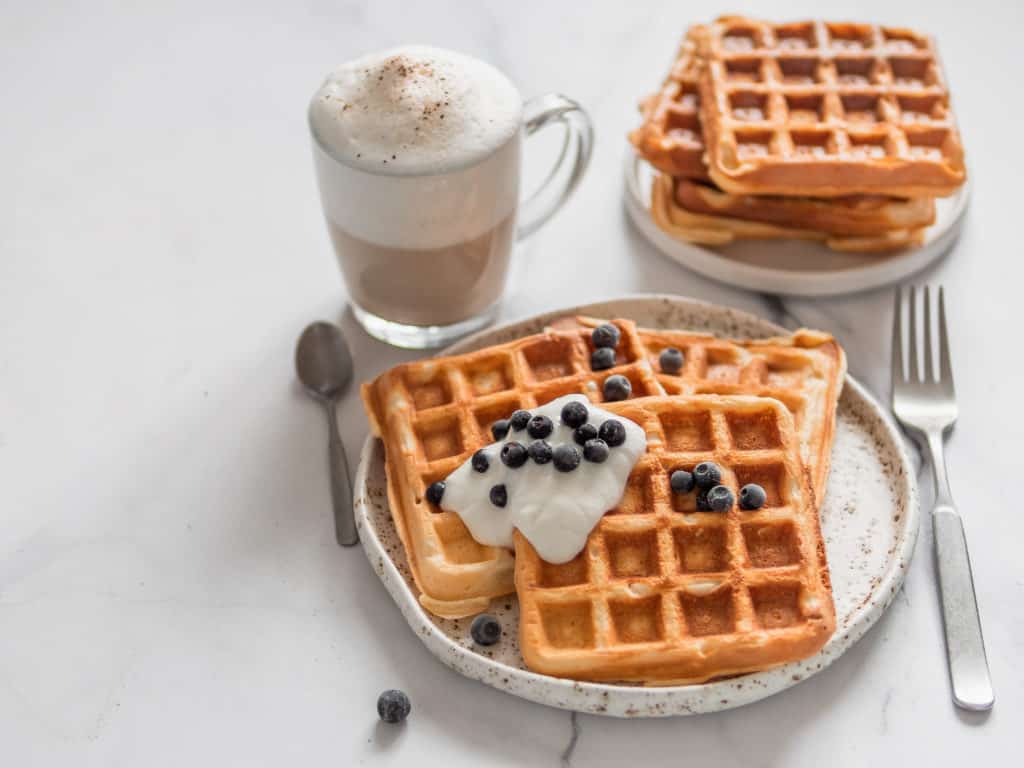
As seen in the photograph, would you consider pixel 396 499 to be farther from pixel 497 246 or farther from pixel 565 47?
pixel 565 47

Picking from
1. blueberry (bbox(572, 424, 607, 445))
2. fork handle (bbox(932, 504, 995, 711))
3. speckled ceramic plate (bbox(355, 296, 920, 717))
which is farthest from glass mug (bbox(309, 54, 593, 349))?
fork handle (bbox(932, 504, 995, 711))

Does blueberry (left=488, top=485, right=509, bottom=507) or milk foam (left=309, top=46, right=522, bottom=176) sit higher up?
milk foam (left=309, top=46, right=522, bottom=176)

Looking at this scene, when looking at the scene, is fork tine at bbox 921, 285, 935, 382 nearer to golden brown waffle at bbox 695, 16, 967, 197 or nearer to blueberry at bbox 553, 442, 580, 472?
golden brown waffle at bbox 695, 16, 967, 197

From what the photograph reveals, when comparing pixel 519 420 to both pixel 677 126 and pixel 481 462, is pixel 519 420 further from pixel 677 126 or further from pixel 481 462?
pixel 677 126

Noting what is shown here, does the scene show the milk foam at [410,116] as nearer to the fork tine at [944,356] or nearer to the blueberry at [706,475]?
the blueberry at [706,475]

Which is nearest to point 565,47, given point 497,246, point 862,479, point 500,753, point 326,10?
point 326,10

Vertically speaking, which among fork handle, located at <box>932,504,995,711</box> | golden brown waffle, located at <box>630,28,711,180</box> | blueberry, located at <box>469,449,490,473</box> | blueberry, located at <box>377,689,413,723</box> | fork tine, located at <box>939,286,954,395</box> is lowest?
fork handle, located at <box>932,504,995,711</box>

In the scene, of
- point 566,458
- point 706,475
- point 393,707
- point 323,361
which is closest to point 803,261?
point 706,475
